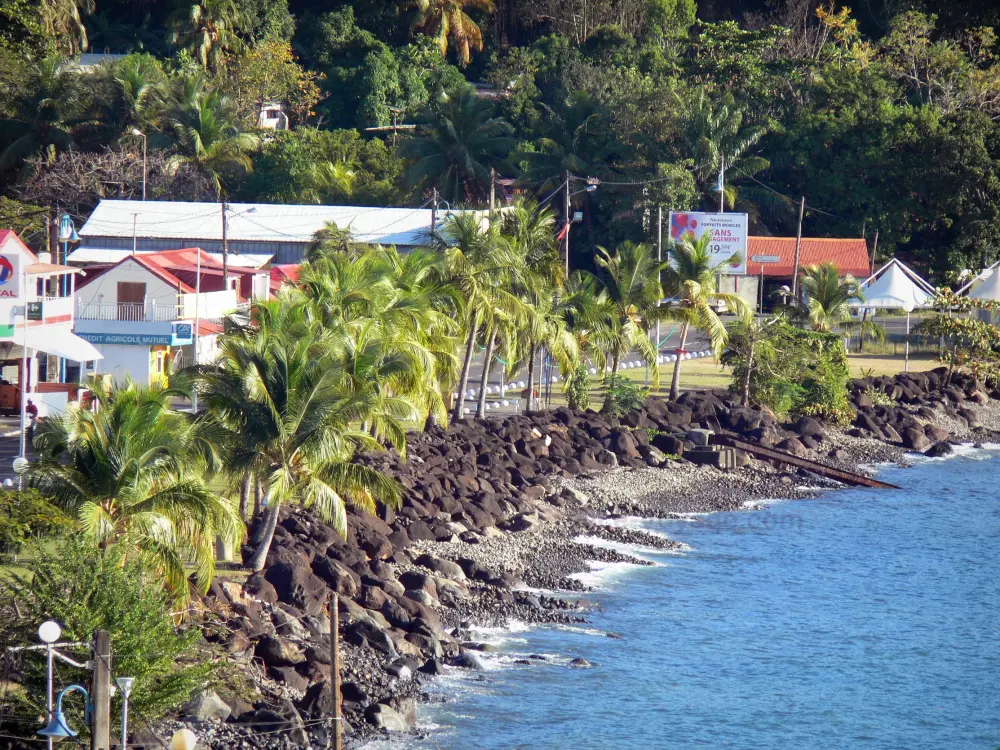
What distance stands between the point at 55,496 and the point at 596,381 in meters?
30.4

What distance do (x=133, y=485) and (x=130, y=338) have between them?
64.5 ft

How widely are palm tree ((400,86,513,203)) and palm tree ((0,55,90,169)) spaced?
17.3 metres

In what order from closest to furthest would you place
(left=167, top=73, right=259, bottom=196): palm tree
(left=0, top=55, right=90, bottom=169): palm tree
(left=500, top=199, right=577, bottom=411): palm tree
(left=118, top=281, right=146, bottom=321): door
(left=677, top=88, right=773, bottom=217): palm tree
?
(left=500, top=199, right=577, bottom=411): palm tree < (left=118, top=281, right=146, bottom=321): door < (left=677, top=88, right=773, bottom=217): palm tree < (left=167, top=73, right=259, bottom=196): palm tree < (left=0, top=55, right=90, bottom=169): palm tree

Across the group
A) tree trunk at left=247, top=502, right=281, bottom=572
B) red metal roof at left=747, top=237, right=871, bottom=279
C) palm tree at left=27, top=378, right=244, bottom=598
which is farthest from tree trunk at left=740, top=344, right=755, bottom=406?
palm tree at left=27, top=378, right=244, bottom=598

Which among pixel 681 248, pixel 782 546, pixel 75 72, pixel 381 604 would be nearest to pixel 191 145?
pixel 75 72

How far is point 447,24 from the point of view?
8138 centimetres

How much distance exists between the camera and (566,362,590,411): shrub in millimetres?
40000

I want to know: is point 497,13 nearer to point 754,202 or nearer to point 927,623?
point 754,202

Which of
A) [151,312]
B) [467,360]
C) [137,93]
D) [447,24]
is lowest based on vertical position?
[467,360]

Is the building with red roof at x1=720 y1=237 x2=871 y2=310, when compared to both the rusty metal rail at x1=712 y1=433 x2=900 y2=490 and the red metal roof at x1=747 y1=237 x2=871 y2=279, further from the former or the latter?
the rusty metal rail at x1=712 y1=433 x2=900 y2=490

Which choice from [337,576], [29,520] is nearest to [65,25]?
[337,576]

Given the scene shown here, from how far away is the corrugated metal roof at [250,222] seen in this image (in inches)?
2248

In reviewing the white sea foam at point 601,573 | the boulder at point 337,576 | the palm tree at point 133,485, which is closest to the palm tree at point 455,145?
the white sea foam at point 601,573

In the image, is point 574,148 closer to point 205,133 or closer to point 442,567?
point 205,133
